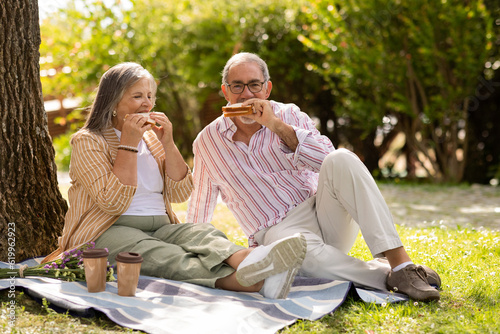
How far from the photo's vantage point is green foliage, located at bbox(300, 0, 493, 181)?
8.38 meters

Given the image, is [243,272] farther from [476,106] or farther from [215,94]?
[215,94]

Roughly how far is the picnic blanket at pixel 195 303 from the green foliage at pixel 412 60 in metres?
6.29

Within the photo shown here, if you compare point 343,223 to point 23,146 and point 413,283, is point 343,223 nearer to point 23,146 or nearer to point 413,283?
point 413,283

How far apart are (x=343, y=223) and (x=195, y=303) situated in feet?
3.48

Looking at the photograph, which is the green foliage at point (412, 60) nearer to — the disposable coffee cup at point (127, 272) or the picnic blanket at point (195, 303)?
the picnic blanket at point (195, 303)

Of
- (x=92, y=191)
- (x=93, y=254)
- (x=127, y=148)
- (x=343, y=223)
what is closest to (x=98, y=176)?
(x=92, y=191)

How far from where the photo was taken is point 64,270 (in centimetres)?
314

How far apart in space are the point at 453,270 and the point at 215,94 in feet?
28.9

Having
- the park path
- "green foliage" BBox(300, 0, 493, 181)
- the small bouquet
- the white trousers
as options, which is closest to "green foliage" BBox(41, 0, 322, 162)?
"green foliage" BBox(300, 0, 493, 181)

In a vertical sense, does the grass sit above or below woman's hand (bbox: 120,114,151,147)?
below

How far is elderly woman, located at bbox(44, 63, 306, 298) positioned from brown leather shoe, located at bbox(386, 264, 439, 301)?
59 cm

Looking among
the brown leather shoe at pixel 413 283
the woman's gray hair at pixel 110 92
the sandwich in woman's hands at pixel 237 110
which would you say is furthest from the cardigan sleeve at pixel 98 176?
the brown leather shoe at pixel 413 283

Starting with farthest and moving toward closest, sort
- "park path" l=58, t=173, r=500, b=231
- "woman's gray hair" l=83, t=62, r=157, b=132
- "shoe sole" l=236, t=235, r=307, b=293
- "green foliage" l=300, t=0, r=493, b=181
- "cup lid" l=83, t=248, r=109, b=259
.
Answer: "green foliage" l=300, t=0, r=493, b=181, "park path" l=58, t=173, r=500, b=231, "woman's gray hair" l=83, t=62, r=157, b=132, "cup lid" l=83, t=248, r=109, b=259, "shoe sole" l=236, t=235, r=307, b=293

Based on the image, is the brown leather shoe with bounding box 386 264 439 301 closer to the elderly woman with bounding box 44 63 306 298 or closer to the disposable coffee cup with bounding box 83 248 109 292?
the elderly woman with bounding box 44 63 306 298
